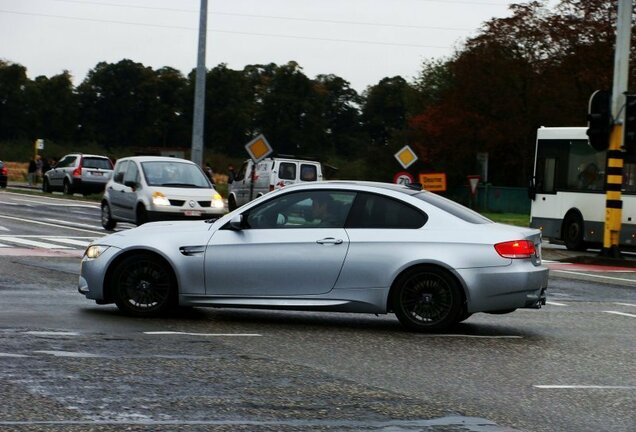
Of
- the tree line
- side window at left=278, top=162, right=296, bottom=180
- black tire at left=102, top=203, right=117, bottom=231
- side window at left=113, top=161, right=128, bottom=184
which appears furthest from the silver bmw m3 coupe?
the tree line

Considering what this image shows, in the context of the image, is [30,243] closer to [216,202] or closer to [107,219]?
[216,202]

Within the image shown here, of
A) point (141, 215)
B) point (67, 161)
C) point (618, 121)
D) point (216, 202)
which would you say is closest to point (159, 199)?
point (141, 215)

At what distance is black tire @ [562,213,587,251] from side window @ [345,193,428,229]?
17.9 m

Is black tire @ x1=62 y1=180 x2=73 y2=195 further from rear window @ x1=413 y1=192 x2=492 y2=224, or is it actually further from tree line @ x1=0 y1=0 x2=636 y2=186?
rear window @ x1=413 y1=192 x2=492 y2=224

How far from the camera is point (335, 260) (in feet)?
38.2

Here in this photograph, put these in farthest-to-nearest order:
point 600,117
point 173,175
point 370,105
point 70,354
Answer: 1. point 370,105
2. point 173,175
3. point 600,117
4. point 70,354

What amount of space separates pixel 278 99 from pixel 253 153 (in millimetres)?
91146

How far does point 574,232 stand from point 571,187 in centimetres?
111

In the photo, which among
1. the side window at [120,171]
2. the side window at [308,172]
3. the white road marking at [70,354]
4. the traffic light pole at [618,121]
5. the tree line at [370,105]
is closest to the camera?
the white road marking at [70,354]

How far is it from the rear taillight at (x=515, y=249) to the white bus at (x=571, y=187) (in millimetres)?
16758

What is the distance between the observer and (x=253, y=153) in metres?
35.2

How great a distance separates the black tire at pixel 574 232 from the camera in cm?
2916

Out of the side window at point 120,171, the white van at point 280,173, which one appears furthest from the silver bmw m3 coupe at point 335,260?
the white van at point 280,173

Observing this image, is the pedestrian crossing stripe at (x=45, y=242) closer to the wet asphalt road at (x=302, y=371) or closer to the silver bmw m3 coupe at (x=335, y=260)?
the wet asphalt road at (x=302, y=371)
